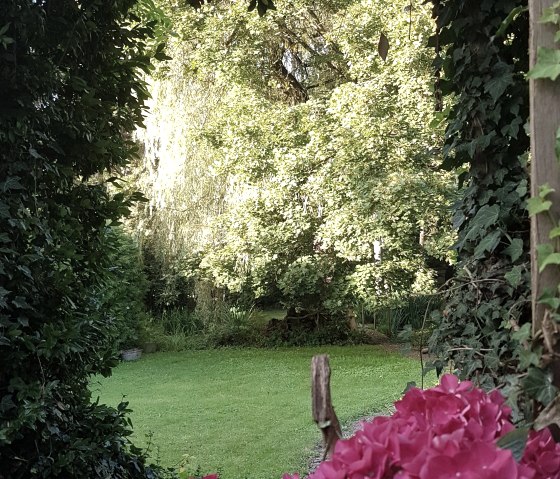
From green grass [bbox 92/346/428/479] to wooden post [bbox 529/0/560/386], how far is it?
3.17m

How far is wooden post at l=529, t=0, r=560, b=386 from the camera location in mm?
908

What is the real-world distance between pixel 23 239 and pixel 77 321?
0.39 m

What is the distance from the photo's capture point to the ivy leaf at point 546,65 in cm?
89

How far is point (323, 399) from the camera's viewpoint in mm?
815

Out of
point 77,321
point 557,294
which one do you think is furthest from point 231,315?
point 557,294

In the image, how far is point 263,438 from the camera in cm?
536

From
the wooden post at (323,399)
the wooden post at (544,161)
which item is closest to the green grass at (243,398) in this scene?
the wooden post at (323,399)

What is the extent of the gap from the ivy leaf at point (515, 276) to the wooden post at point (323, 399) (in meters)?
0.92

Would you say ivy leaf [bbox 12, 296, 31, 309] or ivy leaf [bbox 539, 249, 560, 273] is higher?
ivy leaf [bbox 539, 249, 560, 273]

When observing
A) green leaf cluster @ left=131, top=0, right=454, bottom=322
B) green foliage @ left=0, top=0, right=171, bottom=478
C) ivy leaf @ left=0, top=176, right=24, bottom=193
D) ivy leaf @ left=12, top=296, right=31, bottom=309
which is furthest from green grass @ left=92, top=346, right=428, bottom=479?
ivy leaf @ left=0, top=176, right=24, bottom=193

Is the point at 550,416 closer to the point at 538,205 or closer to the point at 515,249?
the point at 538,205

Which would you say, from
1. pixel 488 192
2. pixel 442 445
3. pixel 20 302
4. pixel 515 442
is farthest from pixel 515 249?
pixel 20 302

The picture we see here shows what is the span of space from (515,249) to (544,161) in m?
0.81

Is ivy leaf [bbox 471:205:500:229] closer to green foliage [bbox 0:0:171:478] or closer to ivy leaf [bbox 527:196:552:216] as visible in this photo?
ivy leaf [bbox 527:196:552:216]
